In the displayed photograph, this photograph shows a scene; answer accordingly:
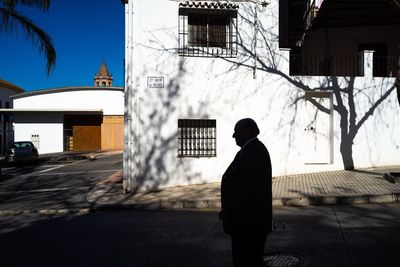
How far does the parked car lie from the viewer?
24359mm

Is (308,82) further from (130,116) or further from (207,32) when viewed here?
(130,116)

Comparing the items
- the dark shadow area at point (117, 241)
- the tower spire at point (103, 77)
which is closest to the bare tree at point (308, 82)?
the dark shadow area at point (117, 241)

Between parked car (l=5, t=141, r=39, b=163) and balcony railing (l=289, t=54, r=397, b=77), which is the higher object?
balcony railing (l=289, t=54, r=397, b=77)

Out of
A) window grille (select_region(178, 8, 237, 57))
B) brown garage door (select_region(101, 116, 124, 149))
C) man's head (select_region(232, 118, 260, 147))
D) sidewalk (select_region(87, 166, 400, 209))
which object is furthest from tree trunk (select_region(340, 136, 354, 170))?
brown garage door (select_region(101, 116, 124, 149))

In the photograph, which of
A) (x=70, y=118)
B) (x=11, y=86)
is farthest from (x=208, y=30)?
(x=11, y=86)

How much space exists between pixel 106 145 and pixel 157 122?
23300 millimetres

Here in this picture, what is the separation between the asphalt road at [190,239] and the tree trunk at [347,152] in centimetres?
411

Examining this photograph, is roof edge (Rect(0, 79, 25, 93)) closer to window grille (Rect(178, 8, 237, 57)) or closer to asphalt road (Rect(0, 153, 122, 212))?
asphalt road (Rect(0, 153, 122, 212))

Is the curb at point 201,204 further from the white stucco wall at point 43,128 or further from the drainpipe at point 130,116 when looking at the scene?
the white stucco wall at point 43,128

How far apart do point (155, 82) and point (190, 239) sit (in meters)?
6.02

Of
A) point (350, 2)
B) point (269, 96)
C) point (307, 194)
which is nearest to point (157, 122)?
point (269, 96)

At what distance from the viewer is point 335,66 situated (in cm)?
1639

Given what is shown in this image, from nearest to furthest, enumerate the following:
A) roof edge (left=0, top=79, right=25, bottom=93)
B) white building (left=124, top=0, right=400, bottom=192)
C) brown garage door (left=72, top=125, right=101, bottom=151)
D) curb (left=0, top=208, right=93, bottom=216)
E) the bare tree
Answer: curb (left=0, top=208, right=93, bottom=216)
white building (left=124, top=0, right=400, bottom=192)
the bare tree
brown garage door (left=72, top=125, right=101, bottom=151)
roof edge (left=0, top=79, right=25, bottom=93)

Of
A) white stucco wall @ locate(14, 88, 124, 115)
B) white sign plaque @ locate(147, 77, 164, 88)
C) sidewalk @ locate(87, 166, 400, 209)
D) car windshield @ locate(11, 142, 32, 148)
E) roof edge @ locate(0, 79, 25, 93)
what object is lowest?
sidewalk @ locate(87, 166, 400, 209)
